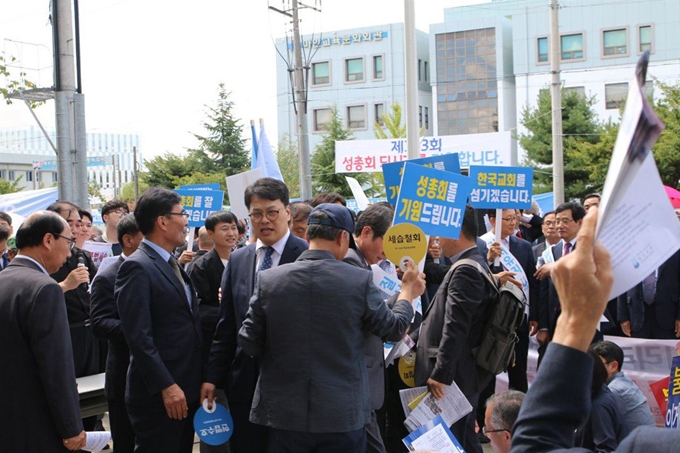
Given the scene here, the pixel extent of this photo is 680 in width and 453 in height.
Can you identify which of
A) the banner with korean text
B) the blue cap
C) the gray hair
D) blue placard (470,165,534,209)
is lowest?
the gray hair

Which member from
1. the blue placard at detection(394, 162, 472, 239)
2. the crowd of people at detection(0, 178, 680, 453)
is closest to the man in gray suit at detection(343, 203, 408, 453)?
the crowd of people at detection(0, 178, 680, 453)

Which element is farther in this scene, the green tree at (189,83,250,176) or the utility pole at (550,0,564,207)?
the green tree at (189,83,250,176)

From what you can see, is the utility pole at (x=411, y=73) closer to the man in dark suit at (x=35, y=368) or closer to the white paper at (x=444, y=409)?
the white paper at (x=444, y=409)

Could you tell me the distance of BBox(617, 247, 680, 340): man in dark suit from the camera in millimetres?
6957

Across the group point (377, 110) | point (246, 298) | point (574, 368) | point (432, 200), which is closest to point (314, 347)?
point (246, 298)

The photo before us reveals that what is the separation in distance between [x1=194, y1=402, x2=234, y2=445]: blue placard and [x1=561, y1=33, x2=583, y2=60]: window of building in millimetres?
50996

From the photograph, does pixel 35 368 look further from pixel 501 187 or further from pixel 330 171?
pixel 330 171

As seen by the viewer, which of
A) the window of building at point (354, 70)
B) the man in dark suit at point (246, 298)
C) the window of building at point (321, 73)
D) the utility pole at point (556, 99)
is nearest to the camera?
the man in dark suit at point (246, 298)

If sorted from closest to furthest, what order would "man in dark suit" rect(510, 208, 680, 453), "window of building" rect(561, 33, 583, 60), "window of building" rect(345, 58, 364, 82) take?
"man in dark suit" rect(510, 208, 680, 453) < "window of building" rect(561, 33, 583, 60) < "window of building" rect(345, 58, 364, 82)

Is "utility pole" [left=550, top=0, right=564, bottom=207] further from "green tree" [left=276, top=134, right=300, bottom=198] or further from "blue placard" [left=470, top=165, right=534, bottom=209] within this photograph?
"green tree" [left=276, top=134, right=300, bottom=198]

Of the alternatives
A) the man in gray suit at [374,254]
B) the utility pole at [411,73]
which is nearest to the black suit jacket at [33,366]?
the man in gray suit at [374,254]

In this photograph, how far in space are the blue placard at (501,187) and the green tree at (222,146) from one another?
35.7 m

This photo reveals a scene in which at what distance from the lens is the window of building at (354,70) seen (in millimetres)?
57656

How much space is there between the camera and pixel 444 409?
4.82 m
